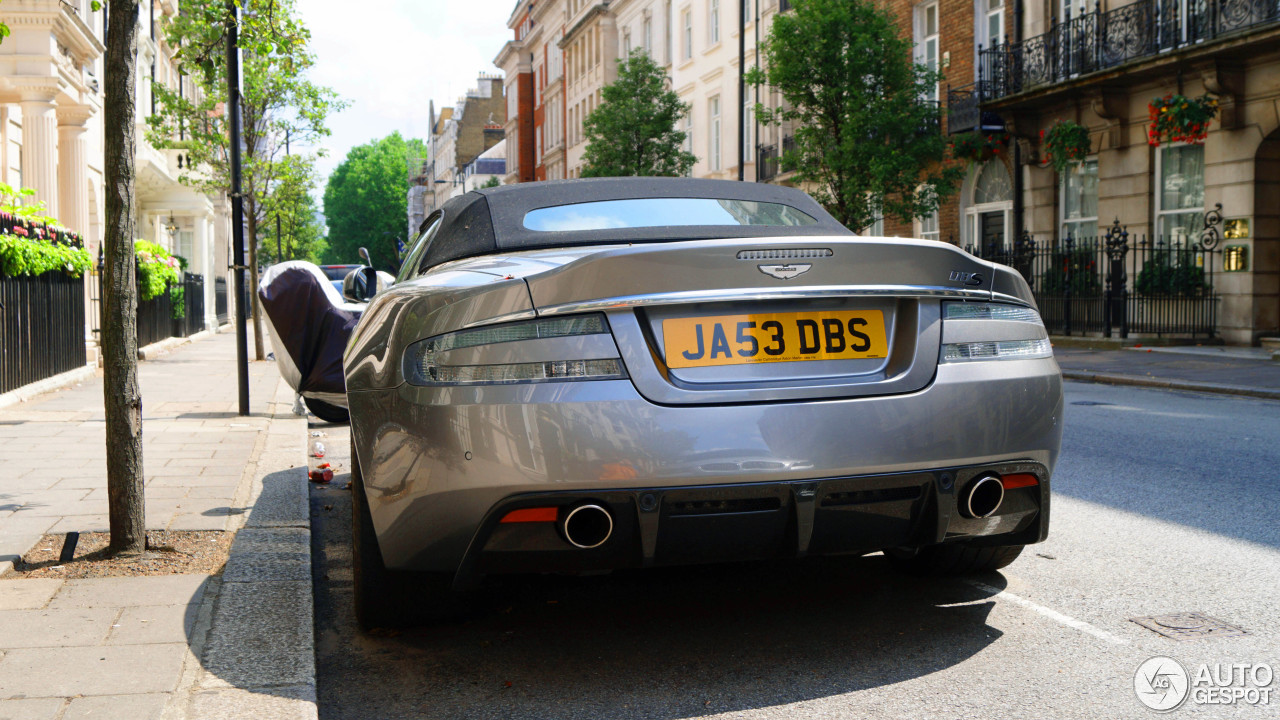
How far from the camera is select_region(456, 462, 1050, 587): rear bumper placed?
10.1 ft

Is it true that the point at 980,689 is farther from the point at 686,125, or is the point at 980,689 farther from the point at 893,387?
the point at 686,125

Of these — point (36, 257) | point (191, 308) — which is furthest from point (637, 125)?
point (36, 257)

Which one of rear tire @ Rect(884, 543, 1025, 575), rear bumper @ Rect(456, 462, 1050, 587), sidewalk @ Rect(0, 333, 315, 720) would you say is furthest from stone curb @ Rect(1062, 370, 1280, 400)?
rear bumper @ Rect(456, 462, 1050, 587)

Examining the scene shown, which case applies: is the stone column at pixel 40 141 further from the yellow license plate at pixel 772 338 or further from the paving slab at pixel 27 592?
the yellow license plate at pixel 772 338

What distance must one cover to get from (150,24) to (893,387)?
1237 inches

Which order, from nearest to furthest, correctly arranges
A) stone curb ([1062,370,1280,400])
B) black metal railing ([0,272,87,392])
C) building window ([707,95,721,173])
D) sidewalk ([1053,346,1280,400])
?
black metal railing ([0,272,87,392]), stone curb ([1062,370,1280,400]), sidewalk ([1053,346,1280,400]), building window ([707,95,721,173])

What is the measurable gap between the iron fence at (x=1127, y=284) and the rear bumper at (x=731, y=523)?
1784 cm

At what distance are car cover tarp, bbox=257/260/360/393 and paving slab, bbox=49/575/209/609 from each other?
3669mm

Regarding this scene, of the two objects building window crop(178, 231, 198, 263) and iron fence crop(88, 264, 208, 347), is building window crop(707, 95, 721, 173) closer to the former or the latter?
iron fence crop(88, 264, 208, 347)

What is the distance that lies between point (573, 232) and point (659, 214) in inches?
14.0

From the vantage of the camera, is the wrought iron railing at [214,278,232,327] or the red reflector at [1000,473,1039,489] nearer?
the red reflector at [1000,473,1039,489]

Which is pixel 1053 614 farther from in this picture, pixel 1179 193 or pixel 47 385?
pixel 1179 193

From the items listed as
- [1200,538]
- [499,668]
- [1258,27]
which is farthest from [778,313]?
[1258,27]

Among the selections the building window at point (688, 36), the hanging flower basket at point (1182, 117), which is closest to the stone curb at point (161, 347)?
the hanging flower basket at point (1182, 117)
